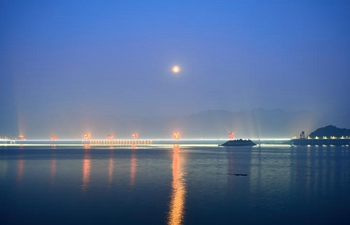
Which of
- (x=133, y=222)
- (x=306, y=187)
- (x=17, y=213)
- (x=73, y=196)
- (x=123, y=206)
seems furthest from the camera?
(x=306, y=187)

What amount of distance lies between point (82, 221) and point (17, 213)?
4156 millimetres

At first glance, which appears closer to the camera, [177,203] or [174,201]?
[177,203]

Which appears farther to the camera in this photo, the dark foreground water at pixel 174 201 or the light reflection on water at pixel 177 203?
the dark foreground water at pixel 174 201

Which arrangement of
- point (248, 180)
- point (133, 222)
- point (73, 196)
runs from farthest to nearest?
point (248, 180), point (73, 196), point (133, 222)

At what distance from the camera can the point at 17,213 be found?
59.7 feet

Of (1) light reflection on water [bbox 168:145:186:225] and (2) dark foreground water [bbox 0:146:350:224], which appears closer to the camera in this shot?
(1) light reflection on water [bbox 168:145:186:225]

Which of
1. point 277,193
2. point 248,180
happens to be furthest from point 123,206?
point 248,180

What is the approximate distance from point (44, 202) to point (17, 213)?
3.00 meters

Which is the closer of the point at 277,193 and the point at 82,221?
the point at 82,221

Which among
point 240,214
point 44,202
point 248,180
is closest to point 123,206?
point 44,202

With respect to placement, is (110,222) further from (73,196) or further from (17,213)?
(73,196)

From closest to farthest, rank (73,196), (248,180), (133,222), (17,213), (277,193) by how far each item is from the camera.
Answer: (133,222) < (17,213) < (73,196) < (277,193) < (248,180)

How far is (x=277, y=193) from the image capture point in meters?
25.0

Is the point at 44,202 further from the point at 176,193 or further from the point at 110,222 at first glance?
the point at 176,193
